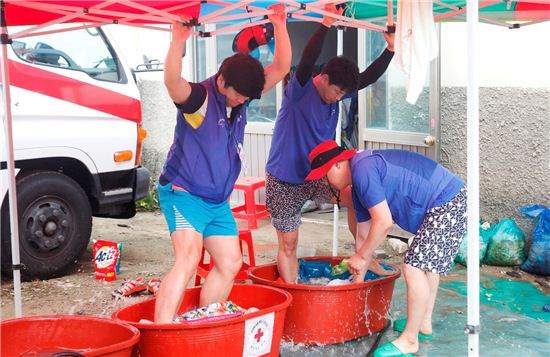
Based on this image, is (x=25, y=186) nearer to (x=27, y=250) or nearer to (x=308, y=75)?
(x=27, y=250)

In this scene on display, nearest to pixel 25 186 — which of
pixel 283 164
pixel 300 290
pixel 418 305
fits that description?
pixel 283 164

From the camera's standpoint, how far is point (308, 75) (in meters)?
5.05

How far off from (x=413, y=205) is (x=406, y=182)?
150mm

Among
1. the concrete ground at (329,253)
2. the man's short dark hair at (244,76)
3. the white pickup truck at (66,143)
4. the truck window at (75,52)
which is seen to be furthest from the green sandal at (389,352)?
the truck window at (75,52)

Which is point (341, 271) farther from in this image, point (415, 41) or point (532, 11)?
point (532, 11)

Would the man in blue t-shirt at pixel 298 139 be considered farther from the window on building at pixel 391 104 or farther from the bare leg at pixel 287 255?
the window on building at pixel 391 104

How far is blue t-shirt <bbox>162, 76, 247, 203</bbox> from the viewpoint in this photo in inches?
171

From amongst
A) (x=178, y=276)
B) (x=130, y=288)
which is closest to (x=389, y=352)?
(x=178, y=276)

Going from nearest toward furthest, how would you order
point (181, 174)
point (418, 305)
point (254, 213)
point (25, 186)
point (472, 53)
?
point (472, 53) < point (181, 174) < point (418, 305) < point (25, 186) < point (254, 213)

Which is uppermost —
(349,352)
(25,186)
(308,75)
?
(308,75)

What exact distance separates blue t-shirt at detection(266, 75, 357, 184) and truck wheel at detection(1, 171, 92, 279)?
85.9 inches

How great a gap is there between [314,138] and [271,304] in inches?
45.4

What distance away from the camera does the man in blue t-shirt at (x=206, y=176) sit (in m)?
4.21

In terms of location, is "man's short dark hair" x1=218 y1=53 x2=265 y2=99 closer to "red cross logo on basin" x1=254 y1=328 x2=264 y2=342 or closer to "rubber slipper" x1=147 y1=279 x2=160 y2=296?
"red cross logo on basin" x1=254 y1=328 x2=264 y2=342
